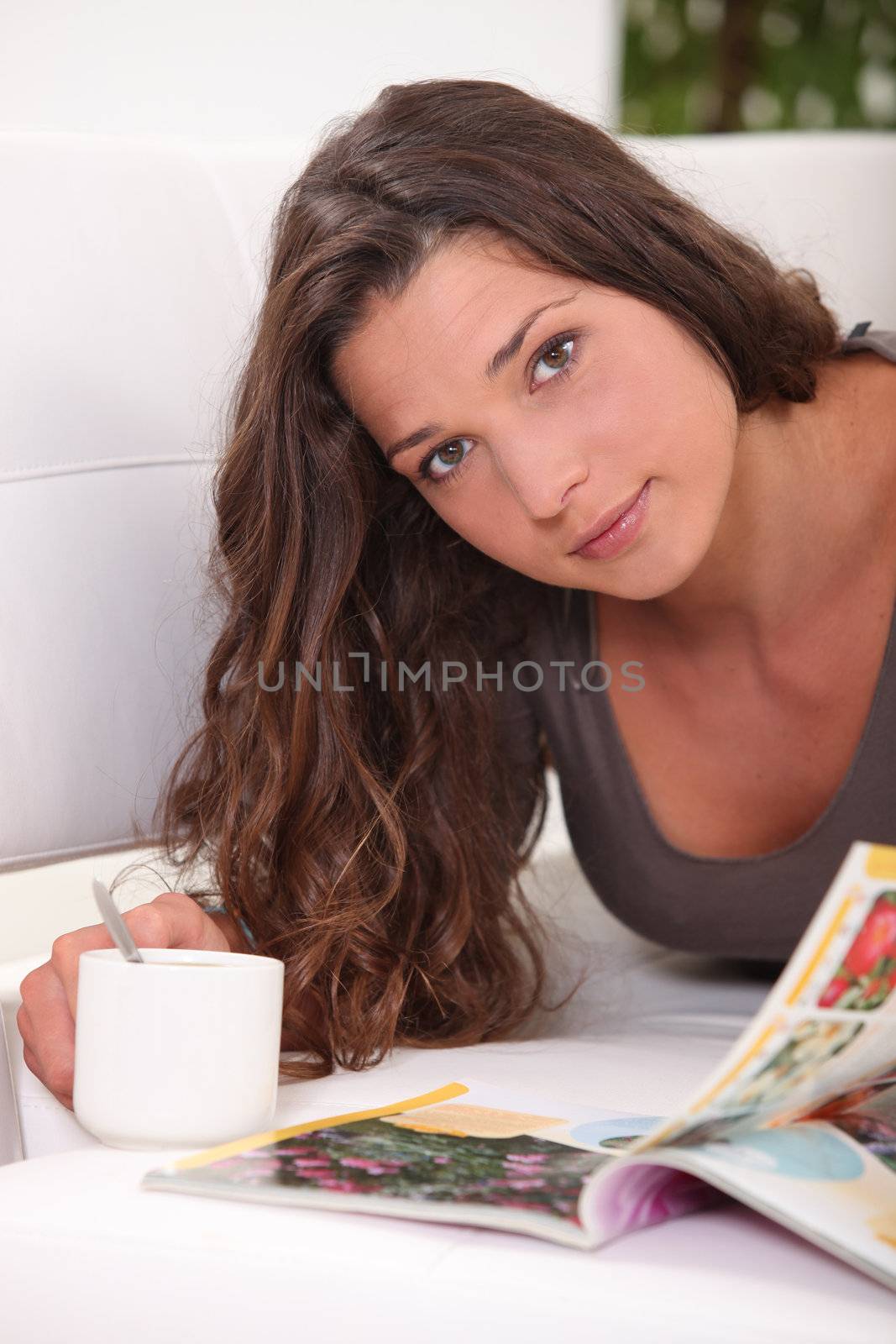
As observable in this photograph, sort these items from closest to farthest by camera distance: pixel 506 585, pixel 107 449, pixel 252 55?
pixel 107 449 → pixel 506 585 → pixel 252 55

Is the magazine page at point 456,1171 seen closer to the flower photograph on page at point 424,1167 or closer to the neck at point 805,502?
the flower photograph on page at point 424,1167

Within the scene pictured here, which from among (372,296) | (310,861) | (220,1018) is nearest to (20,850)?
(310,861)

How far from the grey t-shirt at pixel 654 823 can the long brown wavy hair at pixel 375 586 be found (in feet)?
0.34

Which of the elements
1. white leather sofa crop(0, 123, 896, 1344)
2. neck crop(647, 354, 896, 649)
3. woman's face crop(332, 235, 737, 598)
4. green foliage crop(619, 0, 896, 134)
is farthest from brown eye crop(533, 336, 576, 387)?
green foliage crop(619, 0, 896, 134)

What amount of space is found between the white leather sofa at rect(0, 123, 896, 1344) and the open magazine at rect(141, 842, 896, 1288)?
2 cm

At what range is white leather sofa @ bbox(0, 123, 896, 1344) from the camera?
0.63 m

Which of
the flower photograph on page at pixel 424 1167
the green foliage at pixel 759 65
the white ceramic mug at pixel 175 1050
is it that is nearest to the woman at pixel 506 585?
the white ceramic mug at pixel 175 1050

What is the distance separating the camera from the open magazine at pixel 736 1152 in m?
0.61

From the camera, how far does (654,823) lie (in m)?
1.40

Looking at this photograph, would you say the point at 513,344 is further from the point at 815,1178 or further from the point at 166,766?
the point at 815,1178

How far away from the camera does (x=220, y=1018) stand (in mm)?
776


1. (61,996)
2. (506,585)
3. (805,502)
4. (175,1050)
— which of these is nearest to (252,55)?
(506,585)

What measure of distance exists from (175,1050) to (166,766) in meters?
0.52

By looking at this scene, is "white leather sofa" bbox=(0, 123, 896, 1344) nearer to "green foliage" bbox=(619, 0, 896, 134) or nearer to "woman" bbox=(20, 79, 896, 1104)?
"woman" bbox=(20, 79, 896, 1104)
